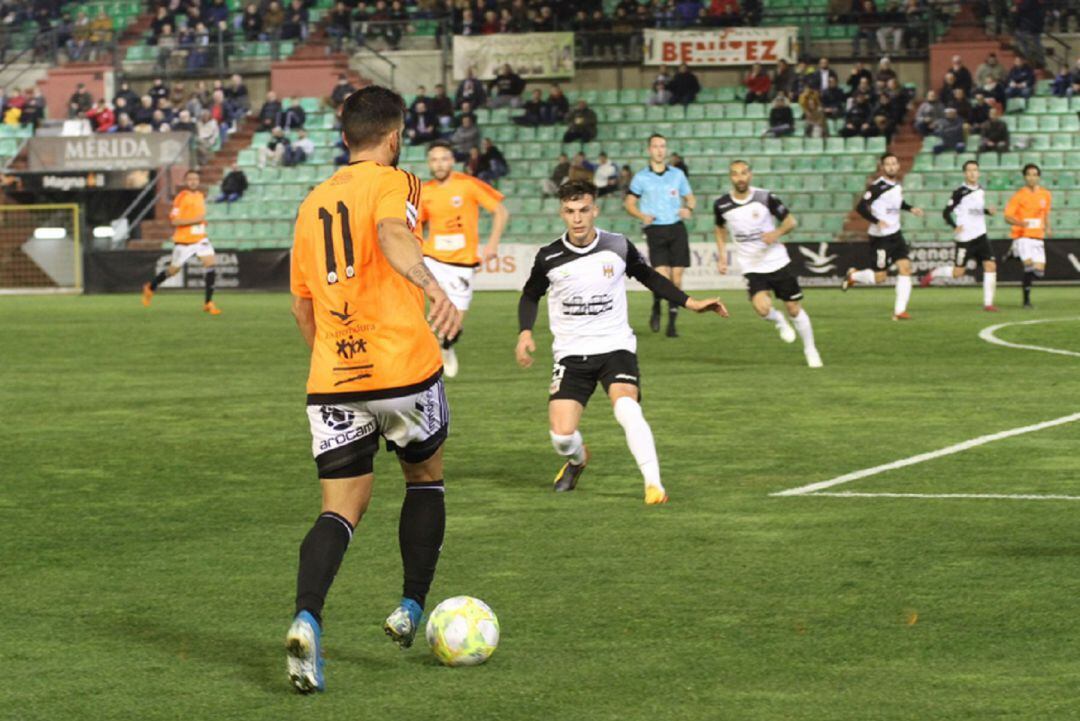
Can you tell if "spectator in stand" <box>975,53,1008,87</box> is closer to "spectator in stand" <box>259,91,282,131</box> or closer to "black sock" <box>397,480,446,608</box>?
"spectator in stand" <box>259,91,282,131</box>

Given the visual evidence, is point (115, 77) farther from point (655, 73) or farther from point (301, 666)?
point (301, 666)

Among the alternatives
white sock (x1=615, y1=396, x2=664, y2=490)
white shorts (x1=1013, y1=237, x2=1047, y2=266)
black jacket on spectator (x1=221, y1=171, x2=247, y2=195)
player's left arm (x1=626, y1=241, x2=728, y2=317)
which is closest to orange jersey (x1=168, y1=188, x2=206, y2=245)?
black jacket on spectator (x1=221, y1=171, x2=247, y2=195)

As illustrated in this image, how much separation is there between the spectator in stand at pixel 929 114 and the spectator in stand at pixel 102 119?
60.3ft

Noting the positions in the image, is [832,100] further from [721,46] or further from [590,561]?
[590,561]

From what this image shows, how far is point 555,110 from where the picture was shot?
41.0 m

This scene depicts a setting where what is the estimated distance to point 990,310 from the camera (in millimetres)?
26922

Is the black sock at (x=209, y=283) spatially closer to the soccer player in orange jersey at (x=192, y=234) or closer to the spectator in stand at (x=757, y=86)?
the soccer player in orange jersey at (x=192, y=234)

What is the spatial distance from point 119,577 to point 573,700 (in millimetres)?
2868

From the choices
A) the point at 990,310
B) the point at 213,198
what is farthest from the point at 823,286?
the point at 213,198

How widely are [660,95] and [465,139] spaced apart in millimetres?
4637

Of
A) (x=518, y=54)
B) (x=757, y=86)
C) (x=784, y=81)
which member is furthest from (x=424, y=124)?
(x=784, y=81)

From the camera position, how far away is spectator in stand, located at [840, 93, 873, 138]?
129ft

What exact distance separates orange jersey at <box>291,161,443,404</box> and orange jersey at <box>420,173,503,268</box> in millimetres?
12085

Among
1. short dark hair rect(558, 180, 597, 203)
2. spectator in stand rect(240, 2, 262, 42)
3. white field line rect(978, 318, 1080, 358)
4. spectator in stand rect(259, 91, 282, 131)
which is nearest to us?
short dark hair rect(558, 180, 597, 203)
